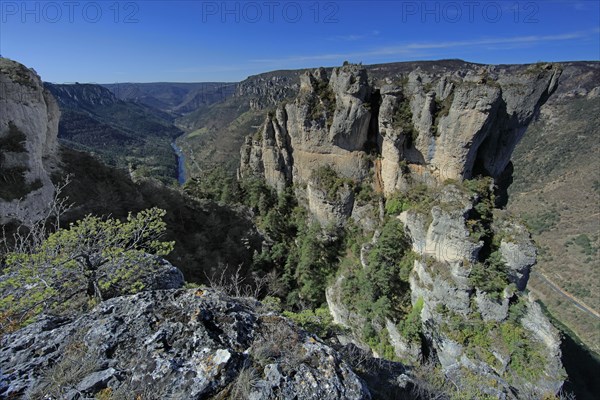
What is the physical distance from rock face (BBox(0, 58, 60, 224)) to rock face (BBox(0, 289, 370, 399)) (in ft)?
52.8

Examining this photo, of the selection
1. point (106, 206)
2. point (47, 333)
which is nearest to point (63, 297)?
point (47, 333)

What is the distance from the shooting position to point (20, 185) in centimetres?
1758

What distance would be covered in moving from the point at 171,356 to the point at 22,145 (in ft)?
68.7

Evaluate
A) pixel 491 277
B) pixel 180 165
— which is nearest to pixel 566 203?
pixel 491 277

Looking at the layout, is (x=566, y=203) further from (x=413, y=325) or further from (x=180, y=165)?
(x=180, y=165)

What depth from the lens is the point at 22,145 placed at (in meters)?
18.4

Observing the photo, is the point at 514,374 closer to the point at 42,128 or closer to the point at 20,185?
the point at 20,185

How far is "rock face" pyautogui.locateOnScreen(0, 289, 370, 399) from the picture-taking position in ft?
12.8

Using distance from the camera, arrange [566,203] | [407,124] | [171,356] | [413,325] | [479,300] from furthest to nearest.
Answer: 1. [566,203]
2. [407,124]
3. [413,325]
4. [479,300]
5. [171,356]

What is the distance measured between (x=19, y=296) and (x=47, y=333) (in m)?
2.42

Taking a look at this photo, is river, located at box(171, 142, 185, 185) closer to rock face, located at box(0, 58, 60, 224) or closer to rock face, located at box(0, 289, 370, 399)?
rock face, located at box(0, 58, 60, 224)

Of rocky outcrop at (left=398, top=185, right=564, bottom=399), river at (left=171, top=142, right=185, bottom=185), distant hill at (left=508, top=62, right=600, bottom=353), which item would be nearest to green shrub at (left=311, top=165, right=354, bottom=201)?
rocky outcrop at (left=398, top=185, right=564, bottom=399)

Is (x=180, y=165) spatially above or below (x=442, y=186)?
below

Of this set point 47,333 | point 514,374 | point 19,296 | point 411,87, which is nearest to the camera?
point 47,333
